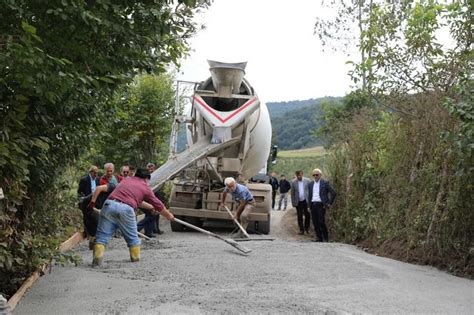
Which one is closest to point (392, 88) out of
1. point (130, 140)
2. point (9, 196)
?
point (9, 196)

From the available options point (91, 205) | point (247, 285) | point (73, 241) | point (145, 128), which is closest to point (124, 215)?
point (91, 205)

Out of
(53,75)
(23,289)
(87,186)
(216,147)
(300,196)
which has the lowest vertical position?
(23,289)

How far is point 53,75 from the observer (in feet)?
15.8

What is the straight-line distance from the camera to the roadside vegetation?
8.37 metres

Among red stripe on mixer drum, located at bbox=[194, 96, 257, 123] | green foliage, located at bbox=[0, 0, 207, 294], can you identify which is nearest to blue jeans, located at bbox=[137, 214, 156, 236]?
red stripe on mixer drum, located at bbox=[194, 96, 257, 123]

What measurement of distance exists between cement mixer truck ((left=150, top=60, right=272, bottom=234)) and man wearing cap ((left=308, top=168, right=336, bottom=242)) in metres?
1.18

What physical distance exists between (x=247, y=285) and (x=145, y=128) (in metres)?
14.1

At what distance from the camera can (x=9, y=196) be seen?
231 inches

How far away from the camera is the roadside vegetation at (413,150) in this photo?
8367 mm

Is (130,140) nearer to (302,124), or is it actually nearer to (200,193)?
(200,193)

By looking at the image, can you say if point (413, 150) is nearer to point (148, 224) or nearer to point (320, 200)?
point (320, 200)

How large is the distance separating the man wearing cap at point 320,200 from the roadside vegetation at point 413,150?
0.34 m

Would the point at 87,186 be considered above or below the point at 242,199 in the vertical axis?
above

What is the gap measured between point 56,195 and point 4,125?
12.0 feet
